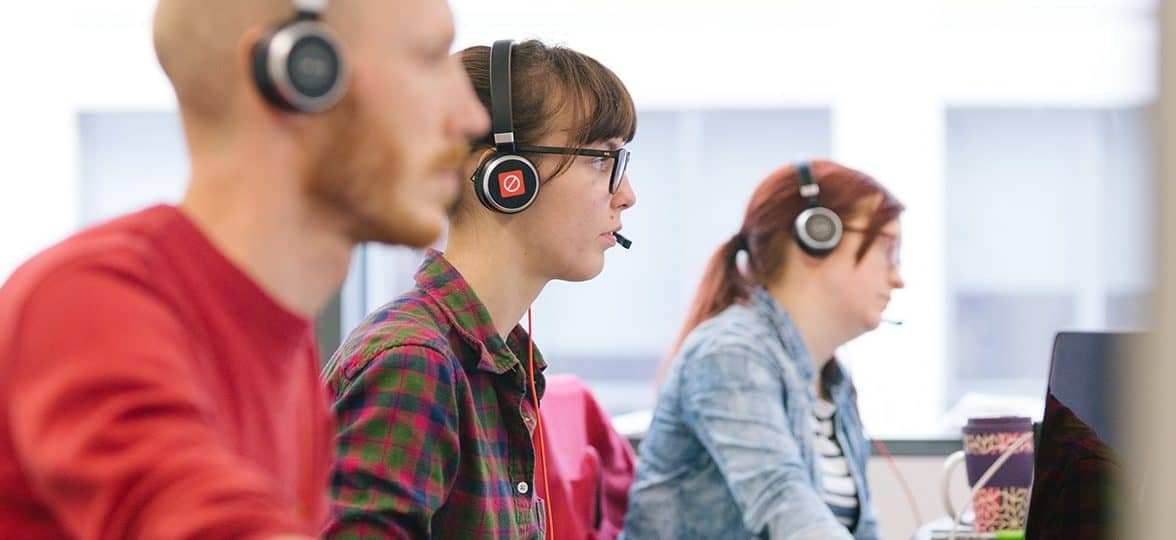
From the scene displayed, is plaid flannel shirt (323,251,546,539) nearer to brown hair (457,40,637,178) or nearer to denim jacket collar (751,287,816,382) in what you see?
brown hair (457,40,637,178)

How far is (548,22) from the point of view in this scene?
4262 millimetres

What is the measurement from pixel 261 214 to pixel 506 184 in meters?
0.70

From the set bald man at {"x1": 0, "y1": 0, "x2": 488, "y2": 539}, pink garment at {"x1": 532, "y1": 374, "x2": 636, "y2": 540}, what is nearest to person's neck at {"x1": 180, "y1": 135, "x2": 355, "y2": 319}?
bald man at {"x1": 0, "y1": 0, "x2": 488, "y2": 539}

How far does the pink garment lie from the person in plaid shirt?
25cm

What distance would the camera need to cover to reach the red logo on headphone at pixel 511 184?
1.41 meters

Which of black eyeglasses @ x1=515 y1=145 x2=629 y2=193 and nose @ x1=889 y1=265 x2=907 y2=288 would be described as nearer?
black eyeglasses @ x1=515 y1=145 x2=629 y2=193

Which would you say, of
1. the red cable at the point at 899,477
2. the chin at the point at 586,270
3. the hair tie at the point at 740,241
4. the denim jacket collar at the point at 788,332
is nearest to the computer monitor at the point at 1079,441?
the chin at the point at 586,270

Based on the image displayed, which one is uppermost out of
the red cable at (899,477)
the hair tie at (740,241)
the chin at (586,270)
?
the chin at (586,270)

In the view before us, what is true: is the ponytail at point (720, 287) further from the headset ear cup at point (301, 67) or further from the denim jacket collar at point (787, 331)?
the headset ear cup at point (301, 67)

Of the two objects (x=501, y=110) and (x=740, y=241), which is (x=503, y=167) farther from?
(x=740, y=241)

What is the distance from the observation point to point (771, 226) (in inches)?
88.4

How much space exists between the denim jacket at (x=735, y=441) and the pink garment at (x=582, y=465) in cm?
4

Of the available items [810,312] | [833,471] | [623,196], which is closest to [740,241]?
[810,312]

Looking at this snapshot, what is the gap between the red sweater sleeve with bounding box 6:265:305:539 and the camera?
0.57m
